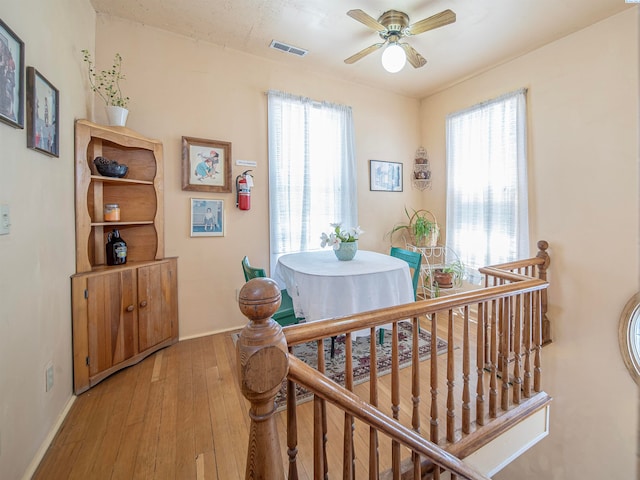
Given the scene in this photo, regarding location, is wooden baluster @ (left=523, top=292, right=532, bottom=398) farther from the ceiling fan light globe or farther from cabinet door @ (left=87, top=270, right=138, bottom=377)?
cabinet door @ (left=87, top=270, right=138, bottom=377)

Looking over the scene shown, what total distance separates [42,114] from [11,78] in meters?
0.31

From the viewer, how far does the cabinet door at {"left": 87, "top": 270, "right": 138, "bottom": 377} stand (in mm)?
1941

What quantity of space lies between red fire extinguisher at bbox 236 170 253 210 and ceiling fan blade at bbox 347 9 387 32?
1651 mm

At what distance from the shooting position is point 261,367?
69cm

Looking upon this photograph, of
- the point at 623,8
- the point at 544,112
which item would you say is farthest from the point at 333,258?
the point at 623,8

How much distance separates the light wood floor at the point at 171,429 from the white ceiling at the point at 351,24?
298 cm

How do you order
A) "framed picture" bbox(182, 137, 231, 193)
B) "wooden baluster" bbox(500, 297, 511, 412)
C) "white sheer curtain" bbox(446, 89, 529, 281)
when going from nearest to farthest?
"wooden baluster" bbox(500, 297, 511, 412), "framed picture" bbox(182, 137, 231, 193), "white sheer curtain" bbox(446, 89, 529, 281)

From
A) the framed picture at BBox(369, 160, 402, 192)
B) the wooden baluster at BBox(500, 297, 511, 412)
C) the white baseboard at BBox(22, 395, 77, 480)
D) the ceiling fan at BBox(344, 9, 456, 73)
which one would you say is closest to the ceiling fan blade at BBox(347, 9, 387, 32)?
the ceiling fan at BBox(344, 9, 456, 73)

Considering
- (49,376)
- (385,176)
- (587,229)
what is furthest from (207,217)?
(587,229)

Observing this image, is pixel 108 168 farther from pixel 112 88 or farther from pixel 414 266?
pixel 414 266

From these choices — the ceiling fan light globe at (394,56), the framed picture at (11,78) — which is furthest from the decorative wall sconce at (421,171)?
the framed picture at (11,78)

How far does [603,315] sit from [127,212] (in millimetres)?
4366

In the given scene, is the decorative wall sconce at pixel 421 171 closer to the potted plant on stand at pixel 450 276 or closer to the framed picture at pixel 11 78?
the potted plant on stand at pixel 450 276

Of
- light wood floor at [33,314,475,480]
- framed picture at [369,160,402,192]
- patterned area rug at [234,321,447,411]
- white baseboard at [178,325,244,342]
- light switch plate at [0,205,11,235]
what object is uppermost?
framed picture at [369,160,402,192]
